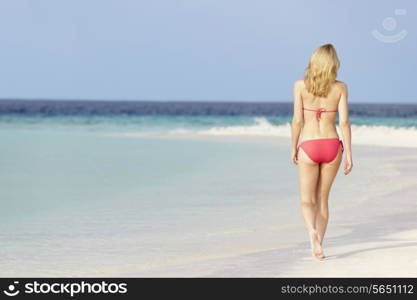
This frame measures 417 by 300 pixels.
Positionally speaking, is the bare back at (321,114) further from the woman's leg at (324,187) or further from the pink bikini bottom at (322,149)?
the woman's leg at (324,187)

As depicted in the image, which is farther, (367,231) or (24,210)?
(24,210)

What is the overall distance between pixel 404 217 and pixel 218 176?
200 inches

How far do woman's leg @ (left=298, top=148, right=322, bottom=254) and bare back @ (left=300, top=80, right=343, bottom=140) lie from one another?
19cm

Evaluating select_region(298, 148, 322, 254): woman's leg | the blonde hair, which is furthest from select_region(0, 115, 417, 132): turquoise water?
the blonde hair

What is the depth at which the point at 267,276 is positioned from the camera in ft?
17.8

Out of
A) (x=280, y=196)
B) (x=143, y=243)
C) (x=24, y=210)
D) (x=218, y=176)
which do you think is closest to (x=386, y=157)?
(x=218, y=176)

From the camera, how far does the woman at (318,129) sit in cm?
560

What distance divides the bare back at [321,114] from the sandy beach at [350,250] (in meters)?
0.98

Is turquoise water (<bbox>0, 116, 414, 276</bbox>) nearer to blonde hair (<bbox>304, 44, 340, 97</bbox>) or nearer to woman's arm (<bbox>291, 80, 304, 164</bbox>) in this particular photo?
woman's arm (<bbox>291, 80, 304, 164</bbox>)

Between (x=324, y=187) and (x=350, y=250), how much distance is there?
0.73m

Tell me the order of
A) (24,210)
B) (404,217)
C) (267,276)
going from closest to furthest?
(267,276)
(404,217)
(24,210)

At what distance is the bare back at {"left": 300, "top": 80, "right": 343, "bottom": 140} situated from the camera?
570 cm

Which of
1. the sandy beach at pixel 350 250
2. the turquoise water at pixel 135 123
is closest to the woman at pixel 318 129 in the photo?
the sandy beach at pixel 350 250

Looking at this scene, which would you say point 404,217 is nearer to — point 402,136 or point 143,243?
point 143,243
